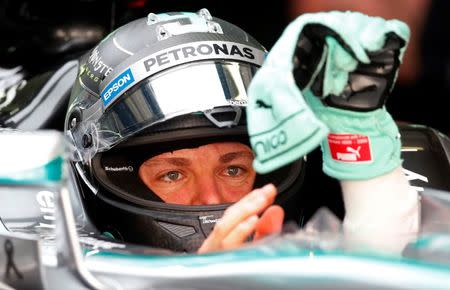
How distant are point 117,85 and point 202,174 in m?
0.25

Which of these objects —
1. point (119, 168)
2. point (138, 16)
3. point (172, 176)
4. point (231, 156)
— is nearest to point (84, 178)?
point (119, 168)

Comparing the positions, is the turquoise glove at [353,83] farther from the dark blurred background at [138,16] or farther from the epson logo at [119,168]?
the dark blurred background at [138,16]

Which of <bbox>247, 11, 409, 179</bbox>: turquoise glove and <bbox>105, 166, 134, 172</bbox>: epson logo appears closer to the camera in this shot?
<bbox>247, 11, 409, 179</bbox>: turquoise glove

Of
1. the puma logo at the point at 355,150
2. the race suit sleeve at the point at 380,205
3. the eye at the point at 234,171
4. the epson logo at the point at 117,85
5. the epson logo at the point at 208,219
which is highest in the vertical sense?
the epson logo at the point at 117,85

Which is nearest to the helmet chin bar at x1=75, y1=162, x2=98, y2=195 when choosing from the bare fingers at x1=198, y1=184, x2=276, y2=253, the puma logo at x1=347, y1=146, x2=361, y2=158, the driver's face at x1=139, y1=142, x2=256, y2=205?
the driver's face at x1=139, y1=142, x2=256, y2=205

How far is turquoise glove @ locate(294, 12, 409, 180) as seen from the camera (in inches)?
47.3

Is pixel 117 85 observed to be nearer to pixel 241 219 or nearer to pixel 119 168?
pixel 119 168

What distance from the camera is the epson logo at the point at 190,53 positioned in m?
1.67

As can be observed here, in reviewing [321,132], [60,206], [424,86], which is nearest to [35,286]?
[60,206]

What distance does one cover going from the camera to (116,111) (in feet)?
5.53

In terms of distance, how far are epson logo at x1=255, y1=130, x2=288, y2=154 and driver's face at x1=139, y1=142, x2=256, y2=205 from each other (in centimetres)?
50

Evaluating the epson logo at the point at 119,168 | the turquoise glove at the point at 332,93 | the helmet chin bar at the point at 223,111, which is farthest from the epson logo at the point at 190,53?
the turquoise glove at the point at 332,93

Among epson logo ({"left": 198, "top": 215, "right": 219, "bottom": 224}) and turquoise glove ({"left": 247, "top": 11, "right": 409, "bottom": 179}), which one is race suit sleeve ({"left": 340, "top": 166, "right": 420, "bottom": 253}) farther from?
epson logo ({"left": 198, "top": 215, "right": 219, "bottom": 224})

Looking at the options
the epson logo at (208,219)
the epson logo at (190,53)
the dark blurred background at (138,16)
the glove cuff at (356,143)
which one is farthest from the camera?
the dark blurred background at (138,16)
